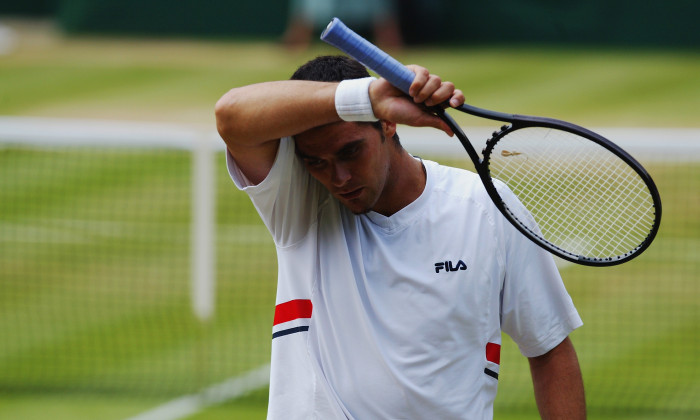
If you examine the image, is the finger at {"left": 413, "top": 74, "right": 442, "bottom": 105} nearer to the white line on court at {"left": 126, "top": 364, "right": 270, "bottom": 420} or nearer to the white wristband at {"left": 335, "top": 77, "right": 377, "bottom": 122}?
the white wristband at {"left": 335, "top": 77, "right": 377, "bottom": 122}

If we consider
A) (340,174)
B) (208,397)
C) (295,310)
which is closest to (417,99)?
(340,174)

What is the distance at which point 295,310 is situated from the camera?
11.1ft

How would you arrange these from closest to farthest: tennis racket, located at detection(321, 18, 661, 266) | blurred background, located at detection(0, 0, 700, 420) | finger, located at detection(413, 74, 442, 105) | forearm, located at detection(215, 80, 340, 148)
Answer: finger, located at detection(413, 74, 442, 105)
forearm, located at detection(215, 80, 340, 148)
tennis racket, located at detection(321, 18, 661, 266)
blurred background, located at detection(0, 0, 700, 420)

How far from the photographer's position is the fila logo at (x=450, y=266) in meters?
3.32

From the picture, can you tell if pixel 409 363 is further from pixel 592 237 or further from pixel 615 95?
pixel 615 95

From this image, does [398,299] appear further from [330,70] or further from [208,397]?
[208,397]

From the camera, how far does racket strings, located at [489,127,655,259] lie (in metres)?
3.43

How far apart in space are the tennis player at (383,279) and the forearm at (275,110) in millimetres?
40

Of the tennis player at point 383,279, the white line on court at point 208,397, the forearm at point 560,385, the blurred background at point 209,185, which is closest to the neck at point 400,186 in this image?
the tennis player at point 383,279

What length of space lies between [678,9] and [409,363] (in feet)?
51.3

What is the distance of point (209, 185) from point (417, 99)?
4.77 meters

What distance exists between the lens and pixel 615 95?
15602 millimetres

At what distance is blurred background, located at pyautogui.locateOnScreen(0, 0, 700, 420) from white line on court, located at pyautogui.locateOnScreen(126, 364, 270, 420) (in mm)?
20

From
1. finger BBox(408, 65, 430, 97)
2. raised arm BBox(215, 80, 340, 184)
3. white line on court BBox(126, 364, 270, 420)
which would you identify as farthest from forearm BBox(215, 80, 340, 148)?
white line on court BBox(126, 364, 270, 420)
